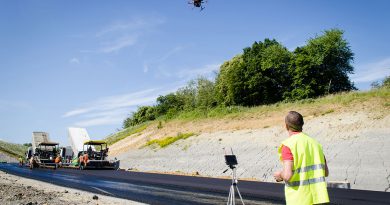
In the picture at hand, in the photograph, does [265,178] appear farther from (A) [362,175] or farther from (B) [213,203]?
(B) [213,203]

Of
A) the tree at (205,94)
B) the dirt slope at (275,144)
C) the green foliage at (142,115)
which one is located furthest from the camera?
the green foliage at (142,115)

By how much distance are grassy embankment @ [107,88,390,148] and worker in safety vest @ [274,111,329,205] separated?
107 feet

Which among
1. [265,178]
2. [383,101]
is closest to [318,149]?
[265,178]

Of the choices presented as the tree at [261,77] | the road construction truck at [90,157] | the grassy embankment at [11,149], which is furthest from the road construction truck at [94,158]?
the grassy embankment at [11,149]

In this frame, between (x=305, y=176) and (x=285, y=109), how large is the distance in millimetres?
43021

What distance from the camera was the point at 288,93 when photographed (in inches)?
2207

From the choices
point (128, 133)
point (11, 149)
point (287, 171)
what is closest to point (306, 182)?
point (287, 171)

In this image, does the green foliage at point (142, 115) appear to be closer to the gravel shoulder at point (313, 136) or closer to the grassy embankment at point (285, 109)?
the grassy embankment at point (285, 109)

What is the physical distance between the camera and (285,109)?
46438 millimetres

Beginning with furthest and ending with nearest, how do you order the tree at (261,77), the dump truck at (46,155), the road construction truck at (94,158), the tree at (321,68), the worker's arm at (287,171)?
the tree at (261,77), the tree at (321,68), the dump truck at (46,155), the road construction truck at (94,158), the worker's arm at (287,171)

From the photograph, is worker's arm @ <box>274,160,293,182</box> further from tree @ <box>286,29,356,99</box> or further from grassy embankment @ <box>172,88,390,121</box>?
tree @ <box>286,29,356,99</box>

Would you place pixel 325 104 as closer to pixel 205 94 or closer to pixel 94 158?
pixel 94 158

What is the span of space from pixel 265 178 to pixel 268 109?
2204 cm

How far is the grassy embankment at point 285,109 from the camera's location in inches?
1501
